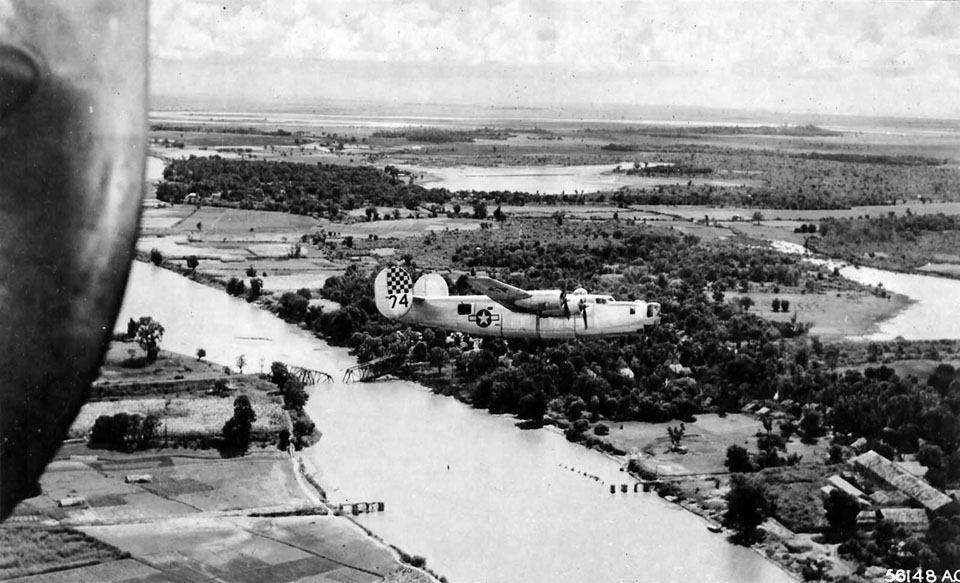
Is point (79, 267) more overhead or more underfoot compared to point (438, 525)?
more overhead

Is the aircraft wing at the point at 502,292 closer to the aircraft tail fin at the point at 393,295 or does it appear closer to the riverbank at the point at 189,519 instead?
the aircraft tail fin at the point at 393,295

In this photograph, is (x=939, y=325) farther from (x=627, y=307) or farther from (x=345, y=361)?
(x=345, y=361)

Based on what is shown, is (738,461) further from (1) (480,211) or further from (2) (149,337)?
(1) (480,211)

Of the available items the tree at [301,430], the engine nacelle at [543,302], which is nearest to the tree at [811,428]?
the engine nacelle at [543,302]

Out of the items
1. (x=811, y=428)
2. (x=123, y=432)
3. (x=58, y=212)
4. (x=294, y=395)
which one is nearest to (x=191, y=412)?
(x=123, y=432)

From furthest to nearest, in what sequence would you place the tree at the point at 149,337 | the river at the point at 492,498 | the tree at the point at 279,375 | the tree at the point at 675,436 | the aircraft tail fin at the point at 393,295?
1. the tree at the point at 149,337
2. the tree at the point at 279,375
3. the aircraft tail fin at the point at 393,295
4. the tree at the point at 675,436
5. the river at the point at 492,498

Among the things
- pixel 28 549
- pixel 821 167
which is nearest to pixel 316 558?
pixel 28 549

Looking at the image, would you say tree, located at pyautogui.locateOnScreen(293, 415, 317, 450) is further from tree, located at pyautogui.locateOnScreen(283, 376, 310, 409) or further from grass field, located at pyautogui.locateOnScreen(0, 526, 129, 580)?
grass field, located at pyautogui.locateOnScreen(0, 526, 129, 580)

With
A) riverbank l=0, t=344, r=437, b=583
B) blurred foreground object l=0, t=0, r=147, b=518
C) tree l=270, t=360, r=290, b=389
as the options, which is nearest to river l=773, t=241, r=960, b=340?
tree l=270, t=360, r=290, b=389
